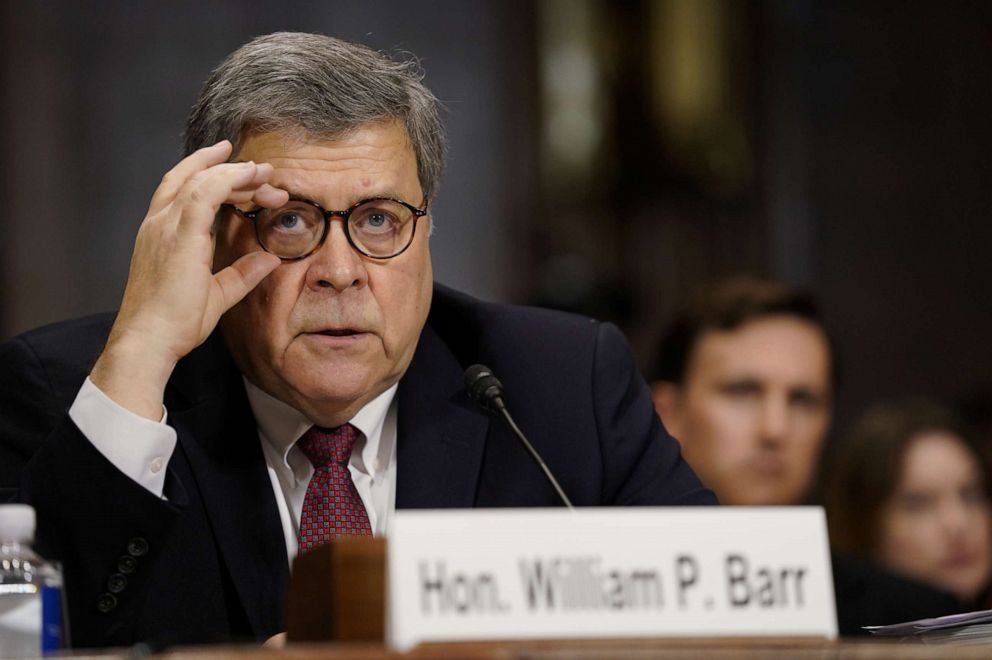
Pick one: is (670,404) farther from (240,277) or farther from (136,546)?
(136,546)

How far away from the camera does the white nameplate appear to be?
1348 millimetres

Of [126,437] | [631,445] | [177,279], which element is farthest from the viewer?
[631,445]

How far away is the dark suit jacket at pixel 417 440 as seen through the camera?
2.18 meters

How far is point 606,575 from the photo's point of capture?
139 centimetres

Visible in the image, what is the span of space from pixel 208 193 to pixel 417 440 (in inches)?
22.3

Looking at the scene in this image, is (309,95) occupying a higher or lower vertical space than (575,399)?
higher

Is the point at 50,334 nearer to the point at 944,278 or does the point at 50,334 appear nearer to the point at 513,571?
the point at 513,571

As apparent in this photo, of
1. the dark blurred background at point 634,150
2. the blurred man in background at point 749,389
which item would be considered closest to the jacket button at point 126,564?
the blurred man in background at point 749,389

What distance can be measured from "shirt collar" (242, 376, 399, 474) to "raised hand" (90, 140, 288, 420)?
0.29 m

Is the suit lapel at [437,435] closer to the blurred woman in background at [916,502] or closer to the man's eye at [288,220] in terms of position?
the man's eye at [288,220]

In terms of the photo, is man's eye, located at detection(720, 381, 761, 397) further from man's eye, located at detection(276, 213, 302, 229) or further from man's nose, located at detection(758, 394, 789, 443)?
man's eye, located at detection(276, 213, 302, 229)

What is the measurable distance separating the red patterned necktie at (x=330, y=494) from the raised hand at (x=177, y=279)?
326 mm

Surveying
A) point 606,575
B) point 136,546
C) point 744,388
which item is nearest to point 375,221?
point 136,546

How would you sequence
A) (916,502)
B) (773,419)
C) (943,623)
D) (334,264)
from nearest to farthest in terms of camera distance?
(943,623) < (334,264) < (773,419) < (916,502)
